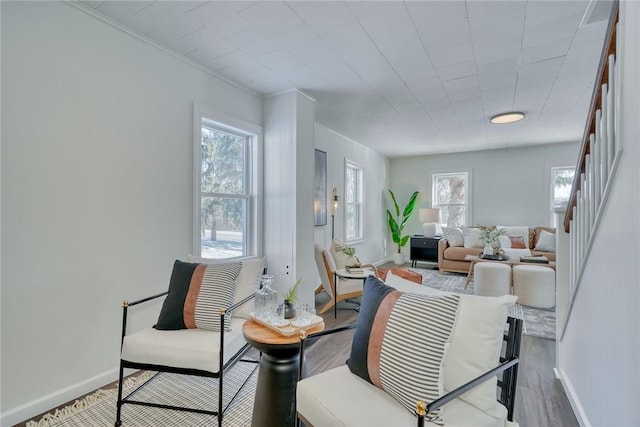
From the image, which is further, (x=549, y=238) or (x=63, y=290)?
(x=549, y=238)

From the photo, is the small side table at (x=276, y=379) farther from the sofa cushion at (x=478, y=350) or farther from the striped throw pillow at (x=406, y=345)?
the sofa cushion at (x=478, y=350)

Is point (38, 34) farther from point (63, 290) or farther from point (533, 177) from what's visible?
point (533, 177)

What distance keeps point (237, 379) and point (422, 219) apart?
5.62 metres

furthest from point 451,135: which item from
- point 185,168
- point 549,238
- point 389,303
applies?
point 389,303

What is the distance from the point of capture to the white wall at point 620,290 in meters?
1.14

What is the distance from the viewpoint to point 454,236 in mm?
6156

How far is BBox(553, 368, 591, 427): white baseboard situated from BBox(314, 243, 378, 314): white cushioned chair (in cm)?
184

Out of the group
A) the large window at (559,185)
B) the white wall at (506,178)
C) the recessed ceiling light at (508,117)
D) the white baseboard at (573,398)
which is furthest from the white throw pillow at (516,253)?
the white baseboard at (573,398)

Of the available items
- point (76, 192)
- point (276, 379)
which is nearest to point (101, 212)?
point (76, 192)

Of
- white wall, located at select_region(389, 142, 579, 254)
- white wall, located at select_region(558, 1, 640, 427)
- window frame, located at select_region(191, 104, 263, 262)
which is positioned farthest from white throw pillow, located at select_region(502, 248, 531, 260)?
window frame, located at select_region(191, 104, 263, 262)

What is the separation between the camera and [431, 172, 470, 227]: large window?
6.99 meters

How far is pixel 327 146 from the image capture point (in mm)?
5062

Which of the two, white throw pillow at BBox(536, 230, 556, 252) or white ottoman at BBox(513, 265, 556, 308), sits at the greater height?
white throw pillow at BBox(536, 230, 556, 252)

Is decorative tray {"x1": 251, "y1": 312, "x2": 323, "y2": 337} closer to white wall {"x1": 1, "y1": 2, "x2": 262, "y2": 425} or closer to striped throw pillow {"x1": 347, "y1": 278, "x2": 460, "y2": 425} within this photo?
striped throw pillow {"x1": 347, "y1": 278, "x2": 460, "y2": 425}
